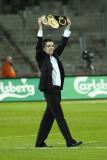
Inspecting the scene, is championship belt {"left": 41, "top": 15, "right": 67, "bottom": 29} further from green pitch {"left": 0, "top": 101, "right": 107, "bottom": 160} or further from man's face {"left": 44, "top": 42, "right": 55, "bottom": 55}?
green pitch {"left": 0, "top": 101, "right": 107, "bottom": 160}

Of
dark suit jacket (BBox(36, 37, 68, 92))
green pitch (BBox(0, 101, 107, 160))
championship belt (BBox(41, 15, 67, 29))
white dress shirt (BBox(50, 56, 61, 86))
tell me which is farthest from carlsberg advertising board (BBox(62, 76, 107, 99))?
white dress shirt (BBox(50, 56, 61, 86))

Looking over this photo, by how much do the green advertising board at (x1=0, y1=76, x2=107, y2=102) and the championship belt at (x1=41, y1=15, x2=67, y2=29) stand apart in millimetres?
17946

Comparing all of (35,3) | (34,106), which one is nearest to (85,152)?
(34,106)

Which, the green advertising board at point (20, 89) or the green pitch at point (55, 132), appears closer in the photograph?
the green pitch at point (55, 132)

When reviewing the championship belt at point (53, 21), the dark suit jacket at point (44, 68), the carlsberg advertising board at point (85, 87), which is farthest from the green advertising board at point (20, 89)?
the dark suit jacket at point (44, 68)

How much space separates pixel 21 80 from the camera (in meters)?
32.4

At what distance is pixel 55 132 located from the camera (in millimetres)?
18281

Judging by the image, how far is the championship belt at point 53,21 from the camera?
14102mm

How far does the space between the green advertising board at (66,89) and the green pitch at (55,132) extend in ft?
4.51

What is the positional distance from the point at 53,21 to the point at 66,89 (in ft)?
60.2

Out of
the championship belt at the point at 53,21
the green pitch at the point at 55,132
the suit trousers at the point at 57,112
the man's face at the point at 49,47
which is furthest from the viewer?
the championship belt at the point at 53,21

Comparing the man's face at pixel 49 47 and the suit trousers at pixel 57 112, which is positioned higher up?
the man's face at pixel 49 47

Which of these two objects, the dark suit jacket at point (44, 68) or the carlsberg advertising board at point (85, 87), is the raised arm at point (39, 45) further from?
the carlsberg advertising board at point (85, 87)

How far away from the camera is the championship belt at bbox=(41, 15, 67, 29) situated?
14.1 meters
